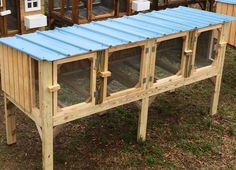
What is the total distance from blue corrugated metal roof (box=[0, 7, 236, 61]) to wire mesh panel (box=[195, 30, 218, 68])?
0.22m

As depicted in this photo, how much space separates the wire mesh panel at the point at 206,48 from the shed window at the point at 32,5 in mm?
2910

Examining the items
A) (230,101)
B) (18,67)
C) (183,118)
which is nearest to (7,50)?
(18,67)

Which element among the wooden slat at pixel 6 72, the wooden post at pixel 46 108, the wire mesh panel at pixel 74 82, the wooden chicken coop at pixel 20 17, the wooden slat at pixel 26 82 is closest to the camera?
the wooden post at pixel 46 108

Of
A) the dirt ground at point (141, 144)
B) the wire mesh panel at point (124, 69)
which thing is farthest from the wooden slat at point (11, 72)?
the wire mesh panel at point (124, 69)

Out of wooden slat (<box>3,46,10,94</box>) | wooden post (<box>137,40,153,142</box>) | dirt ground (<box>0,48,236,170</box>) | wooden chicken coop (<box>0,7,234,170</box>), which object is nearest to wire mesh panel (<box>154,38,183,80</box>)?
wooden chicken coop (<box>0,7,234,170</box>)

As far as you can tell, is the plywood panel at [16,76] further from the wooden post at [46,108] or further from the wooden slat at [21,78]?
the wooden post at [46,108]

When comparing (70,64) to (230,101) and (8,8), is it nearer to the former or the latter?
(8,8)

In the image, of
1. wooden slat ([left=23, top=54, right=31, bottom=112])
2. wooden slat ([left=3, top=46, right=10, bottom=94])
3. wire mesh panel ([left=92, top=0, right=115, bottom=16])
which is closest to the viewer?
wooden slat ([left=23, top=54, right=31, bottom=112])

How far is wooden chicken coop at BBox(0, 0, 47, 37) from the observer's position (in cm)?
698

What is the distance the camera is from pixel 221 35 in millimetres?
6441

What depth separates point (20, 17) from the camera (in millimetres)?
7105

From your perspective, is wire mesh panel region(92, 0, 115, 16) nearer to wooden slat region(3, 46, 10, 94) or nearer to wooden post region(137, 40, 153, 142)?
wooden post region(137, 40, 153, 142)

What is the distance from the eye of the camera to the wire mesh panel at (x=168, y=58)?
5.71 meters

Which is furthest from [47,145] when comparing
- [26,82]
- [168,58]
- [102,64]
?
[168,58]
